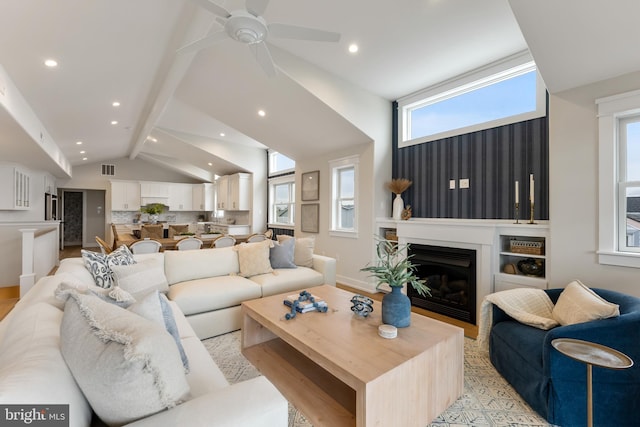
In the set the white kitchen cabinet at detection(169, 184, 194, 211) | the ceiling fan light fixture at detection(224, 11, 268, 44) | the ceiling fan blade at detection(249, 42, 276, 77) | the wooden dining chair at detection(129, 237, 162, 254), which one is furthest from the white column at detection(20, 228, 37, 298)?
the white kitchen cabinet at detection(169, 184, 194, 211)

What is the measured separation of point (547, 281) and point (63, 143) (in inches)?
330

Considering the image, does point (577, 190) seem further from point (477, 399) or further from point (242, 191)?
point (242, 191)

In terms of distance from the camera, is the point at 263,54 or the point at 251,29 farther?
the point at 263,54

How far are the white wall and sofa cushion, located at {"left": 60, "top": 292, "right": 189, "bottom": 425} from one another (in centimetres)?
325

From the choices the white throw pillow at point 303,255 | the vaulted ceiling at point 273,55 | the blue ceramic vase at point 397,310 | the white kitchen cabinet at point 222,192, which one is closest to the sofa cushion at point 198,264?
the white throw pillow at point 303,255

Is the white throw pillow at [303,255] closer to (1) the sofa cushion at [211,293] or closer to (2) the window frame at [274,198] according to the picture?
(1) the sofa cushion at [211,293]

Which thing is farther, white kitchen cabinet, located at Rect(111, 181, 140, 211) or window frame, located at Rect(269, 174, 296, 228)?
white kitchen cabinet, located at Rect(111, 181, 140, 211)

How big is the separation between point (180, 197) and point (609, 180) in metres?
10.6

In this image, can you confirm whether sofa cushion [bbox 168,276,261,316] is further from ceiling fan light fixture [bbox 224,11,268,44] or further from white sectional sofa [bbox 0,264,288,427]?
ceiling fan light fixture [bbox 224,11,268,44]

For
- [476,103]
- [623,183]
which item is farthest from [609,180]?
[476,103]

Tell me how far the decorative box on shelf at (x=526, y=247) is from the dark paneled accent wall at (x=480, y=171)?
0.30 metres

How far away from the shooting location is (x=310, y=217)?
19.9 ft

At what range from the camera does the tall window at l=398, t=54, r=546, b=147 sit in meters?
3.38

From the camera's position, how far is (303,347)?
72.9 inches
